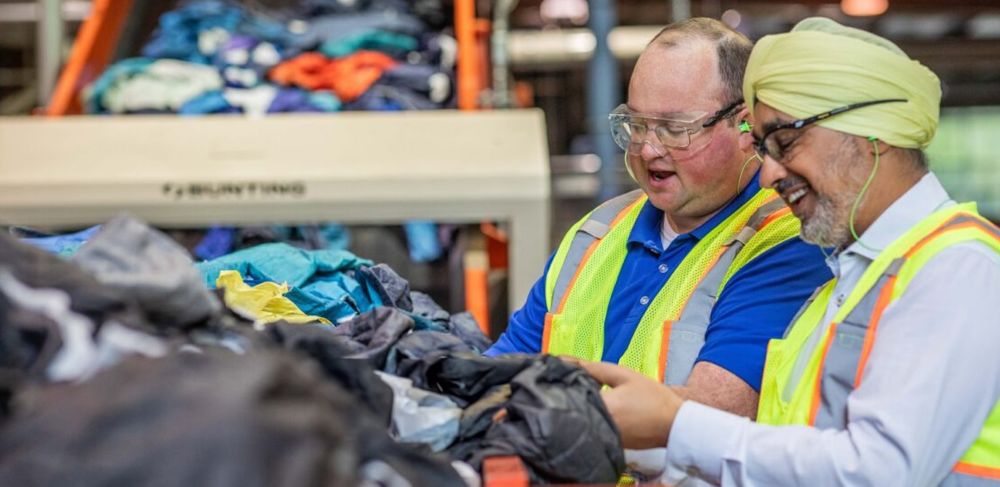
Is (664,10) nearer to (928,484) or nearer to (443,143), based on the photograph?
(443,143)

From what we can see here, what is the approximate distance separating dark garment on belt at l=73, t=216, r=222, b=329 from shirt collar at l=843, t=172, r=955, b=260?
45.3 inches

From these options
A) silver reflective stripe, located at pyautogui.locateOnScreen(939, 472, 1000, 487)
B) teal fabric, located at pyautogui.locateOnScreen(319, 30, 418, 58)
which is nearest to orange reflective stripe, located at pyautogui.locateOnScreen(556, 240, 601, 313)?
silver reflective stripe, located at pyautogui.locateOnScreen(939, 472, 1000, 487)

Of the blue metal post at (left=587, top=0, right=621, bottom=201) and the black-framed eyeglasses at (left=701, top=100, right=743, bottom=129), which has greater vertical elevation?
the black-framed eyeglasses at (left=701, top=100, right=743, bottom=129)

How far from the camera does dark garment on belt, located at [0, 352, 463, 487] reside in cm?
121

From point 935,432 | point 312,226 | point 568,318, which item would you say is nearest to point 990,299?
point 935,432

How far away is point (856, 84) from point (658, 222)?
2.93 feet

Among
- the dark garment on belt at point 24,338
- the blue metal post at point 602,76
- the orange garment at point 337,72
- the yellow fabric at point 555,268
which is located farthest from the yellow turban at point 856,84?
the blue metal post at point 602,76

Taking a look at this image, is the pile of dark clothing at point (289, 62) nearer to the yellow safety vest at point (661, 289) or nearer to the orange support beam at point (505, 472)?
the yellow safety vest at point (661, 289)

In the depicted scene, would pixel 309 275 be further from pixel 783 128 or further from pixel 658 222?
pixel 783 128

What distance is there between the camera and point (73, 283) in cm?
157

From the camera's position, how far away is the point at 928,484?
210 centimetres

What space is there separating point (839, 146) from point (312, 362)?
3.37 ft

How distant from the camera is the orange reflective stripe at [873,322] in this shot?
7.02 feet

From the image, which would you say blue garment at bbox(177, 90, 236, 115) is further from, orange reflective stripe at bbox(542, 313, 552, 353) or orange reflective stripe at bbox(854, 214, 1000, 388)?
orange reflective stripe at bbox(854, 214, 1000, 388)
